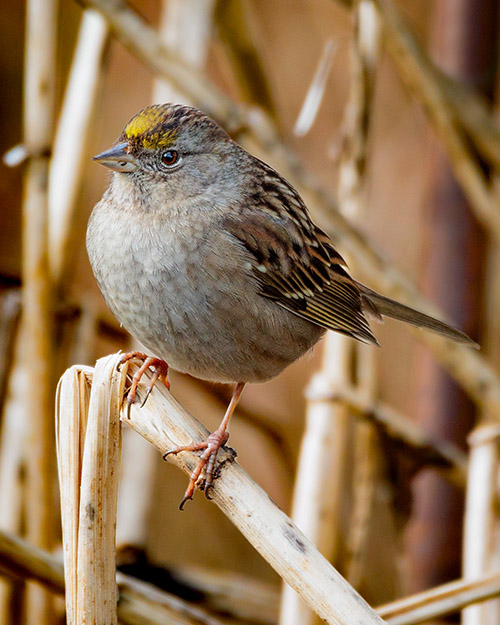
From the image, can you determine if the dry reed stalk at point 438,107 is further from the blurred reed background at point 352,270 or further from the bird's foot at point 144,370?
the bird's foot at point 144,370

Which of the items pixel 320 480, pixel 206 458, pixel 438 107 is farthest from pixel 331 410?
pixel 438 107

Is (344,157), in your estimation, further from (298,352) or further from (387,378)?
(387,378)

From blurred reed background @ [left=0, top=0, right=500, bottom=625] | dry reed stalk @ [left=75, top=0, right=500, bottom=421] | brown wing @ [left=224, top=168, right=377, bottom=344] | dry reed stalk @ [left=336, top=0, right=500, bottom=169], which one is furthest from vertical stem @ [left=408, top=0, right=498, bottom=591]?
brown wing @ [left=224, top=168, right=377, bottom=344]

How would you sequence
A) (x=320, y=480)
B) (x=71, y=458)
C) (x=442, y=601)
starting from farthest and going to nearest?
1. (x=320, y=480)
2. (x=442, y=601)
3. (x=71, y=458)

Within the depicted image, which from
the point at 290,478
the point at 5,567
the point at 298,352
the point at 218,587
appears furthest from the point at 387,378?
the point at 5,567

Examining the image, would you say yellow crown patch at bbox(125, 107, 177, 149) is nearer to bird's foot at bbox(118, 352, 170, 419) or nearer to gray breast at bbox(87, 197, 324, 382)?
gray breast at bbox(87, 197, 324, 382)

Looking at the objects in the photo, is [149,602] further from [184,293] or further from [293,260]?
[293,260]
